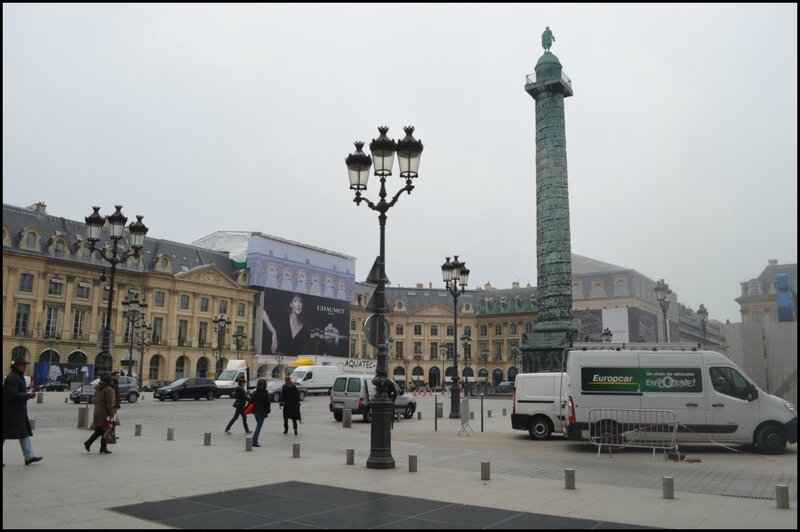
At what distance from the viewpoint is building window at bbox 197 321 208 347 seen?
75875 millimetres

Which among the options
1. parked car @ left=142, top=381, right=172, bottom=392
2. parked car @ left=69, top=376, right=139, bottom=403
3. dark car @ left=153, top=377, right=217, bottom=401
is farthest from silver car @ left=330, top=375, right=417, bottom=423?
parked car @ left=142, top=381, right=172, bottom=392

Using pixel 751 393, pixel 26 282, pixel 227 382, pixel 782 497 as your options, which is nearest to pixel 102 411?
pixel 782 497

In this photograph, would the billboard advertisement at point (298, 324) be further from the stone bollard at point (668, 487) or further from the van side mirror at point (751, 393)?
the stone bollard at point (668, 487)

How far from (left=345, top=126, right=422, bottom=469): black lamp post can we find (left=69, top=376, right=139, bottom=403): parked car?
83.2 feet

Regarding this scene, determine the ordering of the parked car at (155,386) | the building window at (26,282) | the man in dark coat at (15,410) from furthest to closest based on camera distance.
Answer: the building window at (26,282), the parked car at (155,386), the man in dark coat at (15,410)

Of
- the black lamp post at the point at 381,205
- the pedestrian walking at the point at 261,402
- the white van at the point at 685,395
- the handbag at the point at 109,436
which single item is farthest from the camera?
the pedestrian walking at the point at 261,402

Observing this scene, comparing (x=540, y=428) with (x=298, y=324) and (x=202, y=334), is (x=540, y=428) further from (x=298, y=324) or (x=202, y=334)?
(x=298, y=324)

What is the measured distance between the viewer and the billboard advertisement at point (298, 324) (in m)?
79.6

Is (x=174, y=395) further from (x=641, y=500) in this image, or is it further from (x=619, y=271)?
(x=619, y=271)

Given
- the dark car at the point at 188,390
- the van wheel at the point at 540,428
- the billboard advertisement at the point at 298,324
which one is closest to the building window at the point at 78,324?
the billboard advertisement at the point at 298,324

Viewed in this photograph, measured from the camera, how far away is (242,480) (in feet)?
33.0

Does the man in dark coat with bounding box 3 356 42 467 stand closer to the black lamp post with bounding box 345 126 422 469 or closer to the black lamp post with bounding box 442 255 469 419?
the black lamp post with bounding box 345 126 422 469

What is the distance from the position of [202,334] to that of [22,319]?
20134mm

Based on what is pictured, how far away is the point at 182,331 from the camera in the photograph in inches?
2933
